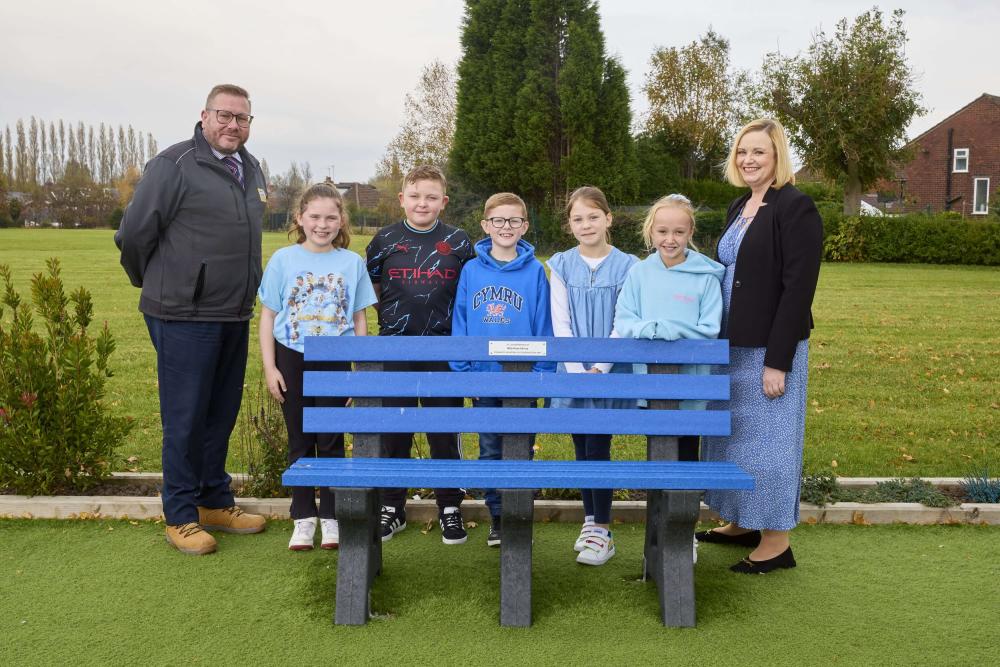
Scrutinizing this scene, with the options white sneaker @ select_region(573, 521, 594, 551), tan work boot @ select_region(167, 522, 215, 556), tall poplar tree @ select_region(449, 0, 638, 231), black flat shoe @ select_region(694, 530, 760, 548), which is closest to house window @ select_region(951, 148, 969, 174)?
tall poplar tree @ select_region(449, 0, 638, 231)

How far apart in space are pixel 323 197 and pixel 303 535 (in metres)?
1.72

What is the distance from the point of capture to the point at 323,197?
14.6ft

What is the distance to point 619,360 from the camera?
12.7ft

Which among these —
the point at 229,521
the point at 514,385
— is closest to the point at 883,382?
the point at 514,385

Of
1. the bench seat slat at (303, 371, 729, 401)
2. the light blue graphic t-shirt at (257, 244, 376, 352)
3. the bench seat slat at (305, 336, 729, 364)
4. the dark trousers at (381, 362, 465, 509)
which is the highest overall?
the light blue graphic t-shirt at (257, 244, 376, 352)

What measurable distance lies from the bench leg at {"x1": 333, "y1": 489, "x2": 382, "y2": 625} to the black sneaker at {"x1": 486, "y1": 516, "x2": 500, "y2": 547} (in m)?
0.94

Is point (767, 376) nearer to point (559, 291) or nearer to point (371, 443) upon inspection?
point (559, 291)

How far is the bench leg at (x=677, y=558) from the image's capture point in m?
3.55

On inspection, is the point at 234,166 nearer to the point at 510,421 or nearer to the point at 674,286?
the point at 510,421

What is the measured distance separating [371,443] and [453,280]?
1.06 meters

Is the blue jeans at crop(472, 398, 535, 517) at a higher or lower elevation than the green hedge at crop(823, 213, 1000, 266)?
lower

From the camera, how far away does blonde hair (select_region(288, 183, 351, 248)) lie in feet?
14.6

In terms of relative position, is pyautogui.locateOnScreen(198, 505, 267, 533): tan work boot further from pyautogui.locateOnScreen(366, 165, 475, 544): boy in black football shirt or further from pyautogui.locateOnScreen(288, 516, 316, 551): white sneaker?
pyautogui.locateOnScreen(366, 165, 475, 544): boy in black football shirt

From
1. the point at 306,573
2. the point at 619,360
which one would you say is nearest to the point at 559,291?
the point at 619,360
